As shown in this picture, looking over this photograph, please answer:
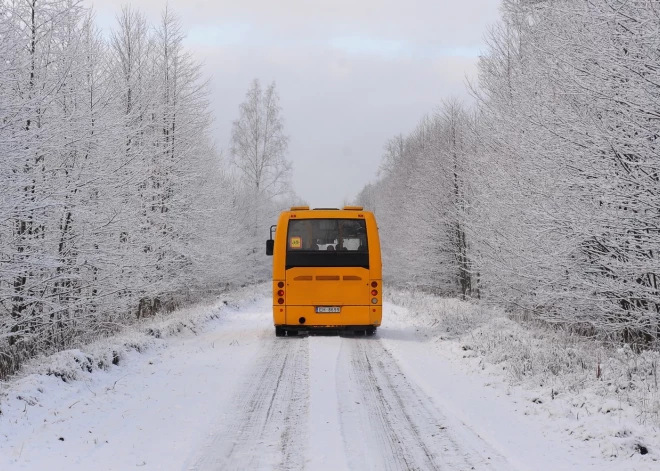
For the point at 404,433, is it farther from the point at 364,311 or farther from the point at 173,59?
the point at 173,59

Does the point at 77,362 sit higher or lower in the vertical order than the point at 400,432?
higher

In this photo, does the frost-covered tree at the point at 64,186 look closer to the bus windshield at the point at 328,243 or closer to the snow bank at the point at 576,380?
the bus windshield at the point at 328,243

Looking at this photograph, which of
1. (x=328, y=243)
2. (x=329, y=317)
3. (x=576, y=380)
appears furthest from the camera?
(x=328, y=243)

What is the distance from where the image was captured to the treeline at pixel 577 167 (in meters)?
6.95

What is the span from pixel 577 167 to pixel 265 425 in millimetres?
6584

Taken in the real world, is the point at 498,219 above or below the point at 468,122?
below

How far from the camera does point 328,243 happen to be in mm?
12039

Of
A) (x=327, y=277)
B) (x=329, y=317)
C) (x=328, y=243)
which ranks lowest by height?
(x=329, y=317)

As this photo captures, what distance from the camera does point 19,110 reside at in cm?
794

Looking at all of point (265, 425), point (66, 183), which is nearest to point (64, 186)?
point (66, 183)

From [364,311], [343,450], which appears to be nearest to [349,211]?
[364,311]

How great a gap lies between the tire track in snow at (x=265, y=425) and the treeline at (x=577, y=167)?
5.01 meters

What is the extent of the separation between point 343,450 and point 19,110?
731 cm

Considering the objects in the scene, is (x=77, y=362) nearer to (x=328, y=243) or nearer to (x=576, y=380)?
(x=328, y=243)
